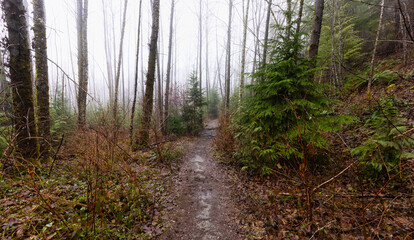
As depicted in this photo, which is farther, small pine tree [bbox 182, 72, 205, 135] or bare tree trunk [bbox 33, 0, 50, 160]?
small pine tree [bbox 182, 72, 205, 135]

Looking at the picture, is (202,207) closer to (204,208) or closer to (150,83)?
(204,208)

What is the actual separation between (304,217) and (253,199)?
1047 millimetres

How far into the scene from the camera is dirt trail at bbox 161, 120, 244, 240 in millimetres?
3105

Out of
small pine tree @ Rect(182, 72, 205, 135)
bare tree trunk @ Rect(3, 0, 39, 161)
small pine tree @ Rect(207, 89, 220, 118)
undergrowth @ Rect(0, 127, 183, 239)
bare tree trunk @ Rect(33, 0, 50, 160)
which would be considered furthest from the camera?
small pine tree @ Rect(207, 89, 220, 118)

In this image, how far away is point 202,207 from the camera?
3840 millimetres

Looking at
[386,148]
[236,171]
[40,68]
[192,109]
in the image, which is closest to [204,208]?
[236,171]

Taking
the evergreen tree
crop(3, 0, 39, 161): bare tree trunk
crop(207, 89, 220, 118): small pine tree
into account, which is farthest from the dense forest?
crop(207, 89, 220, 118): small pine tree

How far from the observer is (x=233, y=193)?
440 centimetres

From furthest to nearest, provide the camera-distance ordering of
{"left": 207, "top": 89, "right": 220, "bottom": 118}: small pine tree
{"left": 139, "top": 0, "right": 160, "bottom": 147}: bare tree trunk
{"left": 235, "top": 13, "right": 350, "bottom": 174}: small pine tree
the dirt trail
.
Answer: {"left": 207, "top": 89, "right": 220, "bottom": 118}: small pine tree < {"left": 139, "top": 0, "right": 160, "bottom": 147}: bare tree trunk < {"left": 235, "top": 13, "right": 350, "bottom": 174}: small pine tree < the dirt trail

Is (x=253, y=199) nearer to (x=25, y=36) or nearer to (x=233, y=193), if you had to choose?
(x=233, y=193)

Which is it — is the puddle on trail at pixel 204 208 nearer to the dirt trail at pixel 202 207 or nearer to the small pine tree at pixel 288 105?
the dirt trail at pixel 202 207

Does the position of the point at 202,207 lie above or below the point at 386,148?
below

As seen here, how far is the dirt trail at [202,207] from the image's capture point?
10.2 feet

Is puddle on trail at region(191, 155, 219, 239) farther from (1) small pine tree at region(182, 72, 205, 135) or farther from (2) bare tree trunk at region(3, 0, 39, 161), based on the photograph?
(1) small pine tree at region(182, 72, 205, 135)
